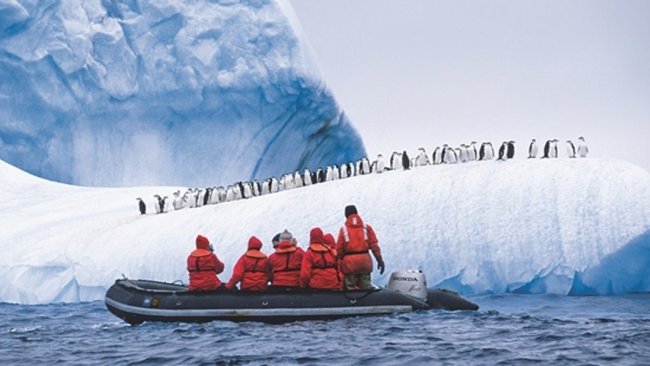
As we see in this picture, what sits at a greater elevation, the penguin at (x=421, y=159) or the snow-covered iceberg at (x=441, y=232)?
the penguin at (x=421, y=159)

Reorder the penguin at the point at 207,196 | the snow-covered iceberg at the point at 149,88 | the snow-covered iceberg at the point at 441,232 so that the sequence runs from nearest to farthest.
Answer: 1. the snow-covered iceberg at the point at 441,232
2. the penguin at the point at 207,196
3. the snow-covered iceberg at the point at 149,88

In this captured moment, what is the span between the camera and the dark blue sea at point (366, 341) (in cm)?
661

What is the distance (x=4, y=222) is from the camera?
1731 centimetres

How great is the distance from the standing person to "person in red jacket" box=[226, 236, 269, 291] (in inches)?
30.3

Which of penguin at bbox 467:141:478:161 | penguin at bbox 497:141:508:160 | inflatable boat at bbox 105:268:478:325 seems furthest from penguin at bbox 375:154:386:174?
inflatable boat at bbox 105:268:478:325

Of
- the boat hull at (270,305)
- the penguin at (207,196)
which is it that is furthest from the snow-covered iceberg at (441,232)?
the boat hull at (270,305)

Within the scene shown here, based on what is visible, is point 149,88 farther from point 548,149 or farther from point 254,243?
point 254,243

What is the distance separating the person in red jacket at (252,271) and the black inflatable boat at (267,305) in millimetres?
94

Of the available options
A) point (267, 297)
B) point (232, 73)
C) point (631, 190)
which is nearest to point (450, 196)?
point (631, 190)

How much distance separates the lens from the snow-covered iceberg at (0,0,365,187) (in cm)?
2223

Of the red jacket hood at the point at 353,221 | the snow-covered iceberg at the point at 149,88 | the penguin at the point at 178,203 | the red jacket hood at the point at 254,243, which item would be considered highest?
the snow-covered iceberg at the point at 149,88

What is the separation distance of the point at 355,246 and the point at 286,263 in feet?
2.29

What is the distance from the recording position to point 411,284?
31.1 feet

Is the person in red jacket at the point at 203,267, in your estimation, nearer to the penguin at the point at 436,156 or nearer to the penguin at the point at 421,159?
the penguin at the point at 436,156
